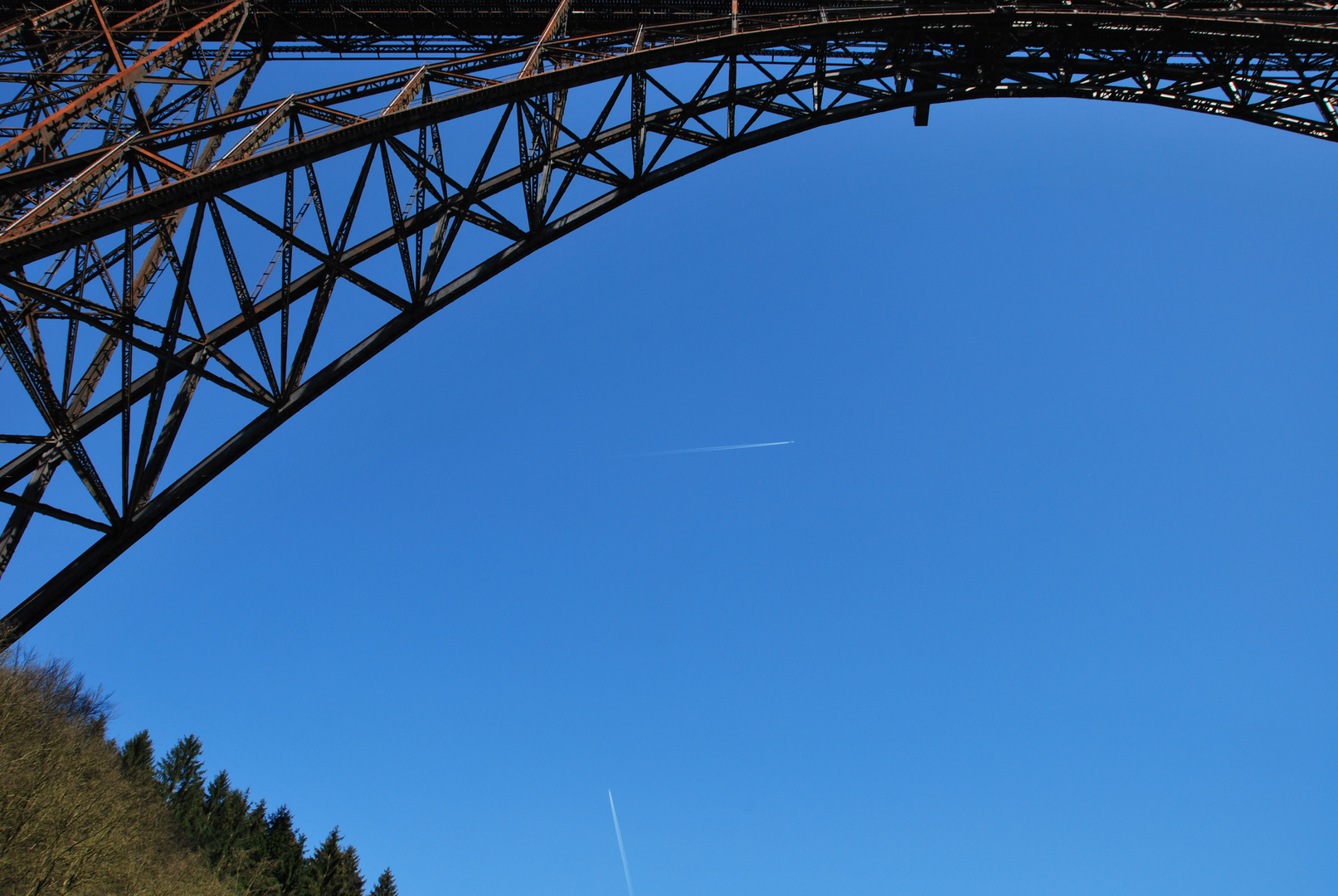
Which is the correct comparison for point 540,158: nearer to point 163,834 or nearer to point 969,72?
point 969,72

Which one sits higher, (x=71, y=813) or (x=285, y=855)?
(x=285, y=855)

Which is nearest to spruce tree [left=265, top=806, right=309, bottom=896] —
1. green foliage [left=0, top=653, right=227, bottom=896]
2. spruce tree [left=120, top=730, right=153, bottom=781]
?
spruce tree [left=120, top=730, right=153, bottom=781]

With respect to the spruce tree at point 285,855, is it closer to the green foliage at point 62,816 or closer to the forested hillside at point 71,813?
the forested hillside at point 71,813

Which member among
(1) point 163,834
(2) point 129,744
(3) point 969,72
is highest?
(3) point 969,72

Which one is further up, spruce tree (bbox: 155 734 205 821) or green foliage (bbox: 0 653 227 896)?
spruce tree (bbox: 155 734 205 821)

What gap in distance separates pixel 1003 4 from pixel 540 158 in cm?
1103

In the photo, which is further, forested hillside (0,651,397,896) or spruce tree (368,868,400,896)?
spruce tree (368,868,400,896)

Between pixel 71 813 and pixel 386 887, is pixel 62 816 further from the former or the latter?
pixel 386 887

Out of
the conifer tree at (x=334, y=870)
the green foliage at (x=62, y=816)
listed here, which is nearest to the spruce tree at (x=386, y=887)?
the conifer tree at (x=334, y=870)

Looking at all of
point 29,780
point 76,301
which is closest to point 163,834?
point 29,780

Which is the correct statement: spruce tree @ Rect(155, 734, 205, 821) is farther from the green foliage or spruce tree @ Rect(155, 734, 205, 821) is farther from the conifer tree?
the green foliage

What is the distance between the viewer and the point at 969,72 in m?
16.3


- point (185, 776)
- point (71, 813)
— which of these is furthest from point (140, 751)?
point (71, 813)

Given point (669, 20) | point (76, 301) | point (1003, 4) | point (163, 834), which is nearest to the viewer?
point (76, 301)
